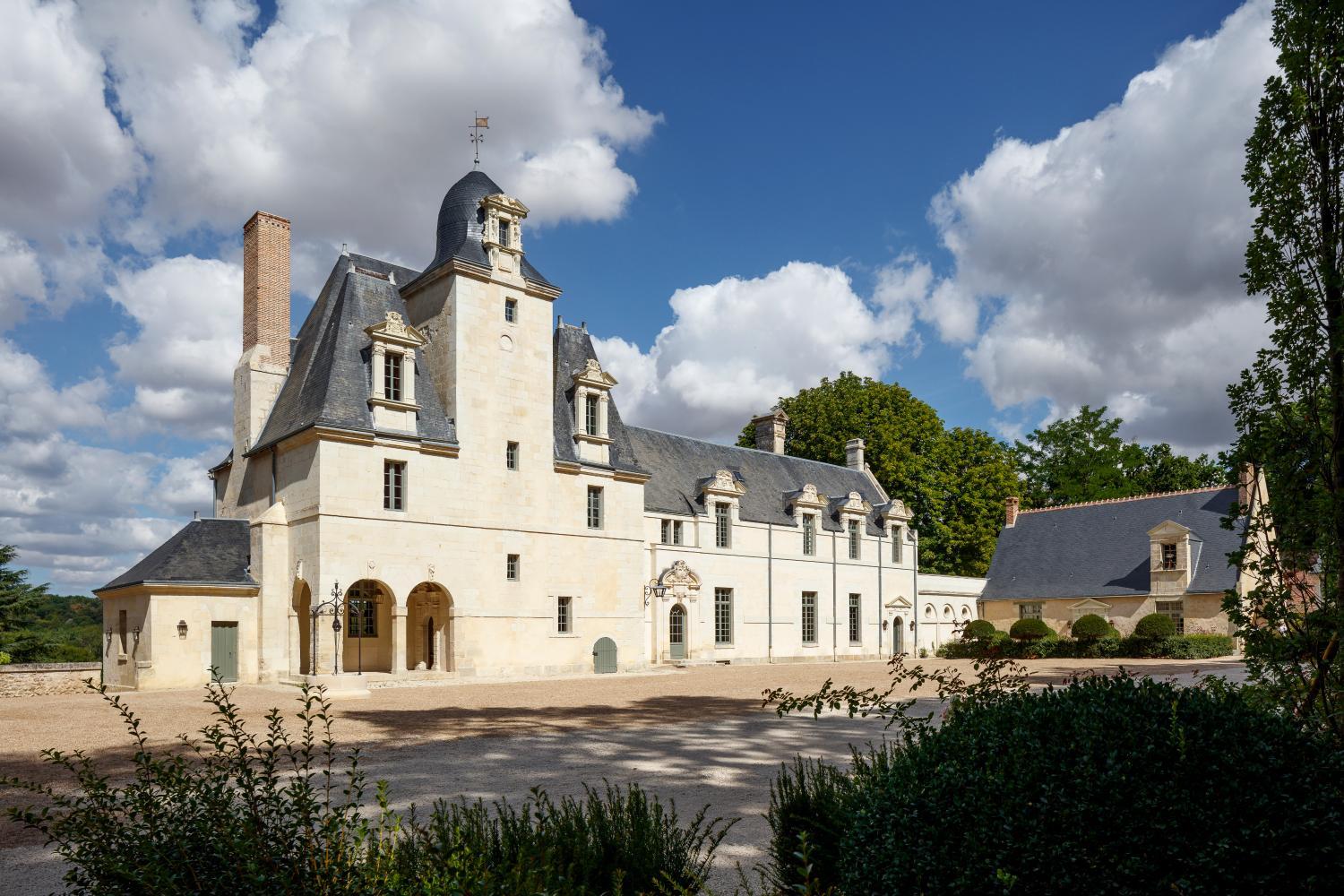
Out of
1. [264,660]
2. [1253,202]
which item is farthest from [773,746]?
[264,660]

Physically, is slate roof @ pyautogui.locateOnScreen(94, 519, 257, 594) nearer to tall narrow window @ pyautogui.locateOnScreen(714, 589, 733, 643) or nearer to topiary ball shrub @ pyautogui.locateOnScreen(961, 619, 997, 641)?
tall narrow window @ pyautogui.locateOnScreen(714, 589, 733, 643)

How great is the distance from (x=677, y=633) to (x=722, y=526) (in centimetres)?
472

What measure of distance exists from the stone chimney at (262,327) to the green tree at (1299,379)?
86.7 feet

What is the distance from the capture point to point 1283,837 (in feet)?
10.0

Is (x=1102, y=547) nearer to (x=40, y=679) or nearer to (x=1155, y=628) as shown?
(x=1155, y=628)

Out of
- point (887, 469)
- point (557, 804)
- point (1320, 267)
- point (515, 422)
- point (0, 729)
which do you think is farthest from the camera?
point (887, 469)

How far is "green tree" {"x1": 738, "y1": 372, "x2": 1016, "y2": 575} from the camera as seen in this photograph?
46969 millimetres

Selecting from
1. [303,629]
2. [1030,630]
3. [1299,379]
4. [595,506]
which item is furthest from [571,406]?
[1299,379]

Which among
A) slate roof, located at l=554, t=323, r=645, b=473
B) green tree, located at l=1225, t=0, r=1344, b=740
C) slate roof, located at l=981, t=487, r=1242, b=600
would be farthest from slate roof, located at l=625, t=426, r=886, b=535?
green tree, located at l=1225, t=0, r=1344, b=740

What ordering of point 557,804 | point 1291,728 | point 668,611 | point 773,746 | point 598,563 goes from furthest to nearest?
point 668,611 < point 598,563 < point 773,746 < point 557,804 < point 1291,728

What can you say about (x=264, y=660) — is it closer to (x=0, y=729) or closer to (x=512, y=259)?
(x=0, y=729)

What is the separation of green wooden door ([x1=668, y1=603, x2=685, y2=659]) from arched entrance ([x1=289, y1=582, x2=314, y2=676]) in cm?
1283

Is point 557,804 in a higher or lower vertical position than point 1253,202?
lower

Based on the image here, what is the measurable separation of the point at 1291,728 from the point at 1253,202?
3.36 meters
